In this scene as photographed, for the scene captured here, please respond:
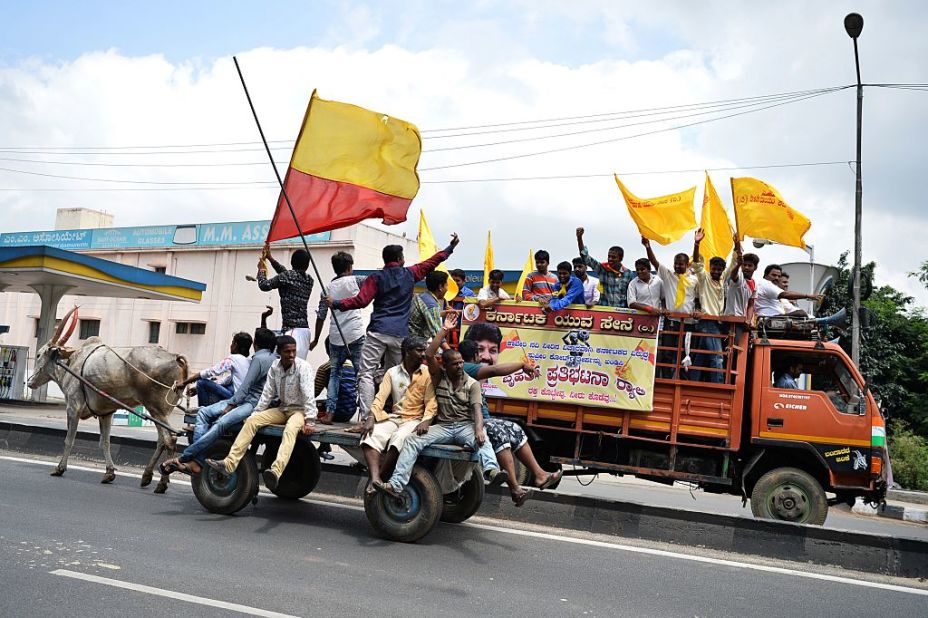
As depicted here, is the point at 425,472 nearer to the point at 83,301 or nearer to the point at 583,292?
the point at 583,292

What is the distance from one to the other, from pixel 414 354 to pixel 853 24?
11258 millimetres

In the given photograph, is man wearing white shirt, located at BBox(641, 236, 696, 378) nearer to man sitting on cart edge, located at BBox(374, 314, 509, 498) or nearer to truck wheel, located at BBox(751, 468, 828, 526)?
truck wheel, located at BBox(751, 468, 828, 526)

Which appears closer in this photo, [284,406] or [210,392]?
[284,406]

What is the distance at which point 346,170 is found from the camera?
8.23 meters

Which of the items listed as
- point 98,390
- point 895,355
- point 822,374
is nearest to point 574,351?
point 822,374

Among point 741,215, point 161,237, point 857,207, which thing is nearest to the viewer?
point 741,215

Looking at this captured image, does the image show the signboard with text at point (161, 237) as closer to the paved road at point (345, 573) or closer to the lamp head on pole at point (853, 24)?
the lamp head on pole at point (853, 24)

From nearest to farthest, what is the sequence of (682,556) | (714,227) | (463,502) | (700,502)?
1. (682,556)
2. (463,502)
3. (714,227)
4. (700,502)

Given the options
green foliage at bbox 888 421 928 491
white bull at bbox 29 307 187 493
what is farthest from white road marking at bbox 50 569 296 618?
green foliage at bbox 888 421 928 491

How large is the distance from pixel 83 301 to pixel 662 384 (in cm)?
3516

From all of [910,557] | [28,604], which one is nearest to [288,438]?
[28,604]

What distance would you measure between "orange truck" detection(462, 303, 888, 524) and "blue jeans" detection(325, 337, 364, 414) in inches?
51.2

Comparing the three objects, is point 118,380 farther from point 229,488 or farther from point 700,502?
point 700,502

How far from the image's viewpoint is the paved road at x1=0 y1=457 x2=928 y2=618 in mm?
4961
